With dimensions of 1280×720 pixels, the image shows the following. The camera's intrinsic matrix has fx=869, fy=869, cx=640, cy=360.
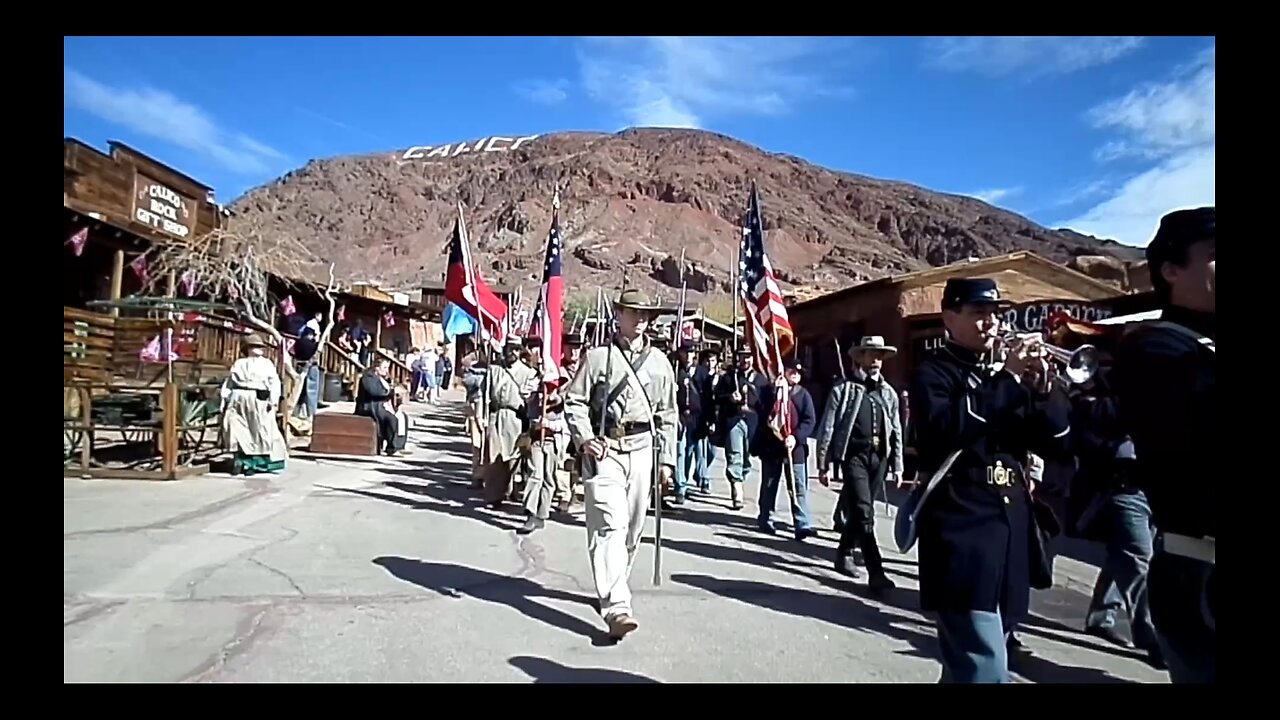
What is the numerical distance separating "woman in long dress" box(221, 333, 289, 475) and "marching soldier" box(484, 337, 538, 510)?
3.60m

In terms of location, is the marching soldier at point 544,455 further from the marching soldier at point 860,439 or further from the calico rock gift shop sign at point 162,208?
the calico rock gift shop sign at point 162,208

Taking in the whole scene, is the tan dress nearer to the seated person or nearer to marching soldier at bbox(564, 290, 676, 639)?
the seated person

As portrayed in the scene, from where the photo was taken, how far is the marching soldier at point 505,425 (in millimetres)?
9516

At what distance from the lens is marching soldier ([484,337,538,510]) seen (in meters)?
9.52

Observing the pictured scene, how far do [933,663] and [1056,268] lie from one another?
44.5 ft

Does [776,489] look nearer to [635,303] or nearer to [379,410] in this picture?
[635,303]

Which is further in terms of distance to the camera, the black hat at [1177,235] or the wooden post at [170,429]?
the wooden post at [170,429]

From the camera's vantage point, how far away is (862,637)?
530 centimetres

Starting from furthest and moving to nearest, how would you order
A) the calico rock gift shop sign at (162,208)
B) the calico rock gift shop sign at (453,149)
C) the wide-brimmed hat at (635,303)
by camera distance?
the calico rock gift shop sign at (453,149) < the calico rock gift shop sign at (162,208) < the wide-brimmed hat at (635,303)

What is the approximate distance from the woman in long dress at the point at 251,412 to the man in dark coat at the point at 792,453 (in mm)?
6553

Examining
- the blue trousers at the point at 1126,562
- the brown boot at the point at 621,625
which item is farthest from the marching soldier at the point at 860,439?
the brown boot at the point at 621,625
